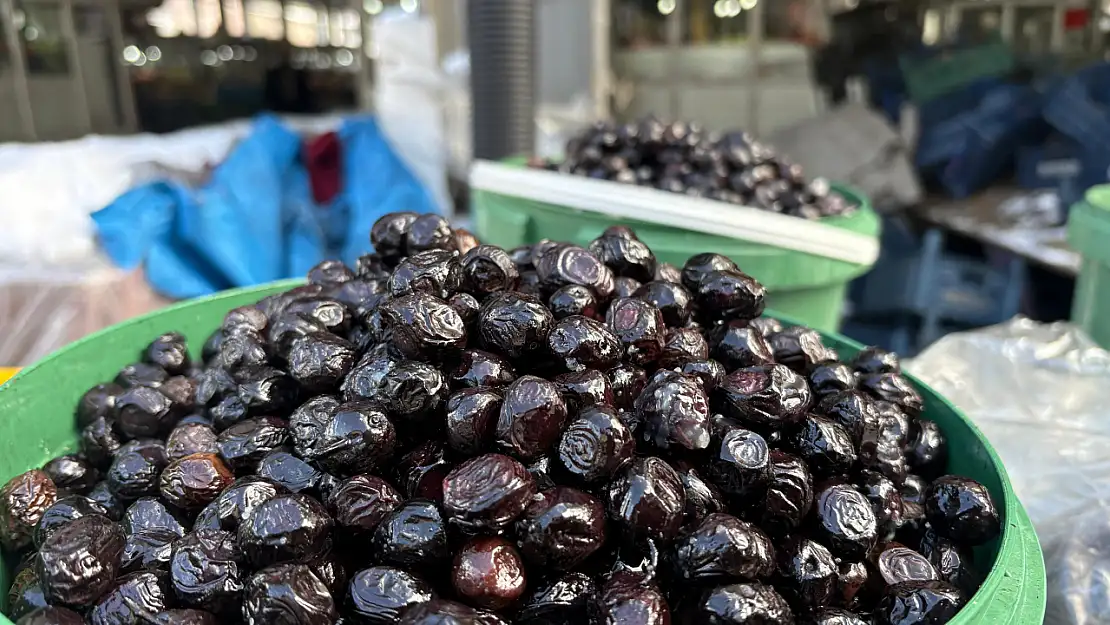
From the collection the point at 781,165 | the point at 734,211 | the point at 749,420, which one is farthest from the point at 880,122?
the point at 749,420

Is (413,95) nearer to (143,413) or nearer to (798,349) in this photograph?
(143,413)

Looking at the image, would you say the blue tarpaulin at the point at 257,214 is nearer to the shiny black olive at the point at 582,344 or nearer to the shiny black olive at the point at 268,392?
the shiny black olive at the point at 268,392

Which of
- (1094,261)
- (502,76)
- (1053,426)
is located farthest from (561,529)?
(502,76)

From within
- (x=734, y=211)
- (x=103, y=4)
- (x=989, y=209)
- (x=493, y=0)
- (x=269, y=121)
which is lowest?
(x=989, y=209)

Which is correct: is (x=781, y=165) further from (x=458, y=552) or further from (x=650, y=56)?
(x=650, y=56)

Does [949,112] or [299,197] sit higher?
[949,112]
